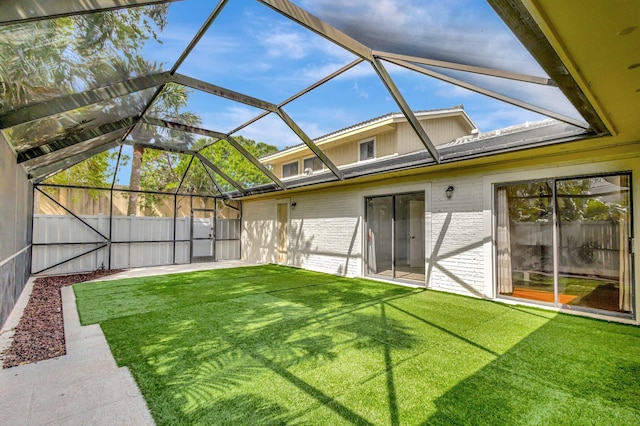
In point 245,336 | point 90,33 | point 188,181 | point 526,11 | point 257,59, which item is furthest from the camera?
point 188,181

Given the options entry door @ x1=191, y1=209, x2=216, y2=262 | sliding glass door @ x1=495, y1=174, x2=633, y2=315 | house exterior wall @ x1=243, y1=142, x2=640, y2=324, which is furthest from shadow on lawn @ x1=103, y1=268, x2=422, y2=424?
entry door @ x1=191, y1=209, x2=216, y2=262

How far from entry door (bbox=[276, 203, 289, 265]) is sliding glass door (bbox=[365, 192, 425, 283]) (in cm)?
369

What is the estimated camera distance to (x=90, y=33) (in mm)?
2930

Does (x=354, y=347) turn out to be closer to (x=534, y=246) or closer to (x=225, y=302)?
(x=225, y=302)

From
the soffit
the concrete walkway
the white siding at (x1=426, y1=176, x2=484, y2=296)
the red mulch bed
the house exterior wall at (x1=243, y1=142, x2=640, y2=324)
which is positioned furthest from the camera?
the white siding at (x1=426, y1=176, x2=484, y2=296)

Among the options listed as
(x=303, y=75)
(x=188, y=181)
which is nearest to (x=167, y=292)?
(x=303, y=75)

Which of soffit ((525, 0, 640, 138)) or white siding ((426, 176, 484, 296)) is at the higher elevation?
soffit ((525, 0, 640, 138))

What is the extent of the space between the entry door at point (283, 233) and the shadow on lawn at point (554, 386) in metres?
8.16

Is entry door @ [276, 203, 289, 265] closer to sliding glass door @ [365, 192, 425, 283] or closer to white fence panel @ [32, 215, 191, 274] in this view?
white fence panel @ [32, 215, 191, 274]

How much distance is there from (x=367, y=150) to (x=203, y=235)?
23.2 ft

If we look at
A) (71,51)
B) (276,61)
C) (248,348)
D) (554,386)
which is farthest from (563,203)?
(71,51)

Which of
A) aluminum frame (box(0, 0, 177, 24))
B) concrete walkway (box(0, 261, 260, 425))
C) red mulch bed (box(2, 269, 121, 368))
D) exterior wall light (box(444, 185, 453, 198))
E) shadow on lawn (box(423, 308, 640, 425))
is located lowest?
red mulch bed (box(2, 269, 121, 368))

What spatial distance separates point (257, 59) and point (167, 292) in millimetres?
4950

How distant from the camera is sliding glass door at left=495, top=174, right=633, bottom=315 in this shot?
14.8ft
